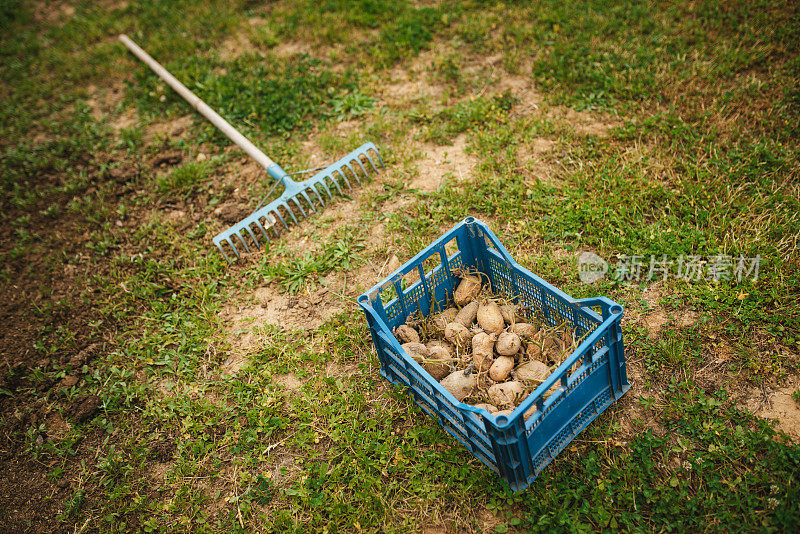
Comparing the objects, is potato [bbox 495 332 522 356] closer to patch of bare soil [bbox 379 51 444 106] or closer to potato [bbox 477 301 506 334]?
potato [bbox 477 301 506 334]

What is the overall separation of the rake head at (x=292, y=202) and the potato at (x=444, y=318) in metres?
1.56

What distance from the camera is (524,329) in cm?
296

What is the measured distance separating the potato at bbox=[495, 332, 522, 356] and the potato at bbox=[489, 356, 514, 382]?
6 centimetres

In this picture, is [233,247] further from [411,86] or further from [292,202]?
[411,86]

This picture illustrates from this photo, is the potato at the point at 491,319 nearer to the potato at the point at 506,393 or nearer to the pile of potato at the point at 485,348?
the pile of potato at the point at 485,348

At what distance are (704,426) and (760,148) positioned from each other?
7.52 ft

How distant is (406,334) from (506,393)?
26.7 inches

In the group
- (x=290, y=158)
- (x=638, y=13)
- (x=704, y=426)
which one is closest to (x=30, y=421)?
(x=290, y=158)

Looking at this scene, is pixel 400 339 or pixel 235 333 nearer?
pixel 400 339

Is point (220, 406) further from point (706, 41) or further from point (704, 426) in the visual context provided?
point (706, 41)

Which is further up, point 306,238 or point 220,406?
point 306,238

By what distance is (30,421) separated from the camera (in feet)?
11.1

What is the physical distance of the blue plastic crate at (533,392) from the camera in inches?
96.3

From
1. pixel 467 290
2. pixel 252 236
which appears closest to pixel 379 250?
pixel 467 290
